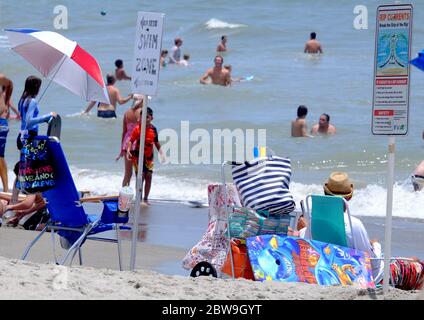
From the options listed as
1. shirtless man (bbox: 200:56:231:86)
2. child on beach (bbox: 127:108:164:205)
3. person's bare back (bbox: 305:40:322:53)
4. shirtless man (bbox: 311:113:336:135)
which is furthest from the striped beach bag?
person's bare back (bbox: 305:40:322:53)

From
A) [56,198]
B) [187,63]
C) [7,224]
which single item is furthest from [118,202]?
[187,63]

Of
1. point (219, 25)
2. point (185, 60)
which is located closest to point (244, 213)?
point (185, 60)

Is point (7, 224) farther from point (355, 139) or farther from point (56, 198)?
point (355, 139)

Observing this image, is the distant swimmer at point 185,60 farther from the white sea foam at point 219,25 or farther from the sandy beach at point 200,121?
the white sea foam at point 219,25

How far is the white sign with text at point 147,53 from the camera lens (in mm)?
6391

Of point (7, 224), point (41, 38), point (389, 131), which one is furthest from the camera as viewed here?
point (7, 224)

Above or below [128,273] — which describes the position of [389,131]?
above

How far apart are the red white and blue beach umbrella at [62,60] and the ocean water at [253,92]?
494 centimetres

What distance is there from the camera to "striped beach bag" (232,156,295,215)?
6.59 meters

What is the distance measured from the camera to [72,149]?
56.3 feet

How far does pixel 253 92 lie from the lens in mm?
22766

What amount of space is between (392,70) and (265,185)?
1433 mm
